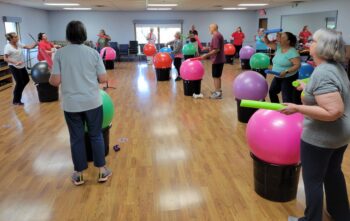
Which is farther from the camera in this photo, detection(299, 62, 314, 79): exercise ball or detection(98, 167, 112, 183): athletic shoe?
detection(299, 62, 314, 79): exercise ball

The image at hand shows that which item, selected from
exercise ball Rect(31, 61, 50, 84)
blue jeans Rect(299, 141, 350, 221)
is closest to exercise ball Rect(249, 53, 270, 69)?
exercise ball Rect(31, 61, 50, 84)

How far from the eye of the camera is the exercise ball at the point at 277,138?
7.47 feet

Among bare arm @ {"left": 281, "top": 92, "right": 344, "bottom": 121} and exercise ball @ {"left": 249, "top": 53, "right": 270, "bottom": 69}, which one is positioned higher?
bare arm @ {"left": 281, "top": 92, "right": 344, "bottom": 121}

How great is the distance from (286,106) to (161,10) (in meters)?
14.2

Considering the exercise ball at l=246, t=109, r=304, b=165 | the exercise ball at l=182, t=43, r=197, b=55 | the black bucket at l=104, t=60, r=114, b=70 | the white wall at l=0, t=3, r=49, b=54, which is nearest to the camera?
the exercise ball at l=246, t=109, r=304, b=165

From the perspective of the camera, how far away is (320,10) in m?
11.0

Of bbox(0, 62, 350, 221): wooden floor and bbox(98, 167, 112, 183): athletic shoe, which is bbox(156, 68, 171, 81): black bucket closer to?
bbox(0, 62, 350, 221): wooden floor

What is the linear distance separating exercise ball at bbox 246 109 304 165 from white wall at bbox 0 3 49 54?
392 inches

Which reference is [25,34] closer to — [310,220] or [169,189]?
[169,189]

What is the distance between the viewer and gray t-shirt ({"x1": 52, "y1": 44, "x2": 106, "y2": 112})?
2.51m

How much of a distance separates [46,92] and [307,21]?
9970 mm

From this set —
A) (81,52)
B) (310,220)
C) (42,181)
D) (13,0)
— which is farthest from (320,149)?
(13,0)

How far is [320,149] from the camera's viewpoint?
182cm

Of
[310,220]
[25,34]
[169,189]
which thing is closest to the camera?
[310,220]
